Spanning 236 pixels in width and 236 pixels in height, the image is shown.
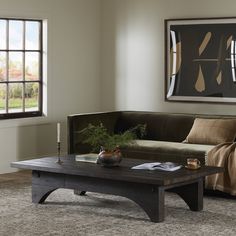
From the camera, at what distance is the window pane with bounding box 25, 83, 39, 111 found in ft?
27.2

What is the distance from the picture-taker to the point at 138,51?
339 inches

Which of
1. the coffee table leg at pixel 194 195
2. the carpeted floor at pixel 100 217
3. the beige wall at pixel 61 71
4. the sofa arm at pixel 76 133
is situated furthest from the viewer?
the beige wall at pixel 61 71

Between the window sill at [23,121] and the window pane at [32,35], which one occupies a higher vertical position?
the window pane at [32,35]

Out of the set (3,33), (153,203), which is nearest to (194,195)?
(153,203)

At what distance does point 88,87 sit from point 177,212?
3.37m

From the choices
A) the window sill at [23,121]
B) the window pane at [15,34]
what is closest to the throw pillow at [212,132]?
the window sill at [23,121]

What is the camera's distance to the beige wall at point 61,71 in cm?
802

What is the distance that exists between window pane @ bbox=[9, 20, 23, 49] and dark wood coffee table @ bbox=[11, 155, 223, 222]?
2129 millimetres

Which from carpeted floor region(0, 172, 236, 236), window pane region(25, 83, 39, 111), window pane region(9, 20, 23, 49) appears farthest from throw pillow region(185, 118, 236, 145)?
window pane region(9, 20, 23, 49)

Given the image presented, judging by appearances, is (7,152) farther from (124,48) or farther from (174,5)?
(174,5)

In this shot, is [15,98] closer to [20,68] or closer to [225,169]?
[20,68]

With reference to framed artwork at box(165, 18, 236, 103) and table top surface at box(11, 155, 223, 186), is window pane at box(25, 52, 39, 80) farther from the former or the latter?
table top surface at box(11, 155, 223, 186)

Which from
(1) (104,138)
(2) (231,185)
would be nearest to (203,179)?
(2) (231,185)

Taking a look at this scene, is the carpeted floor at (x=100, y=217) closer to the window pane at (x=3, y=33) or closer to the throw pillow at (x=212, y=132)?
the throw pillow at (x=212, y=132)
